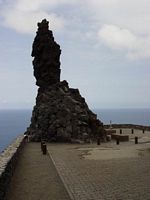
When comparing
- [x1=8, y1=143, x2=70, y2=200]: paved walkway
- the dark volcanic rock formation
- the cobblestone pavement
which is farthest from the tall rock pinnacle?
[x1=8, y1=143, x2=70, y2=200]: paved walkway

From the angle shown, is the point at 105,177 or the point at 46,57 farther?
the point at 46,57

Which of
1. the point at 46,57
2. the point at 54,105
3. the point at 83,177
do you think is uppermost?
the point at 46,57

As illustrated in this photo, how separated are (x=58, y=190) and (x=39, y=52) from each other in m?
36.3

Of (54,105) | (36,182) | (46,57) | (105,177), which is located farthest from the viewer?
(46,57)

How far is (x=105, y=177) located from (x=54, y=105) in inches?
1010

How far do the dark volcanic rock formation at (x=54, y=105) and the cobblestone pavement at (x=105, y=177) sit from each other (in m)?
13.6

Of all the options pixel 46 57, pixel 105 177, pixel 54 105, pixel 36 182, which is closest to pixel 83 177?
pixel 105 177

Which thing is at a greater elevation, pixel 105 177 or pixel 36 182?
pixel 105 177

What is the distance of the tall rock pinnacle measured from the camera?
5103 centimetres

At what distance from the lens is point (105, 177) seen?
21016 millimetres

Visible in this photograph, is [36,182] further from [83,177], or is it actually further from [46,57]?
[46,57]

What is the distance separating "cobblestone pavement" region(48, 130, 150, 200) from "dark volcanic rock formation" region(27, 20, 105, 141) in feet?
44.5

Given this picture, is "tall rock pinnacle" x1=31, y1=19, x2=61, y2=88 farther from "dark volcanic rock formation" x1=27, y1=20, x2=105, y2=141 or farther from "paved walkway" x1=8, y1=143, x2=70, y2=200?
"paved walkway" x1=8, y1=143, x2=70, y2=200

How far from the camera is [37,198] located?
53.2 ft
